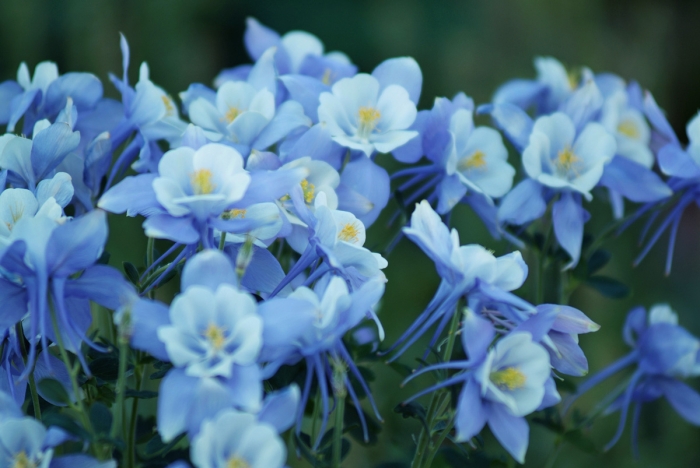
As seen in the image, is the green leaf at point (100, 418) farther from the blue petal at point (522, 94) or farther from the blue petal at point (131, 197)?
the blue petal at point (522, 94)

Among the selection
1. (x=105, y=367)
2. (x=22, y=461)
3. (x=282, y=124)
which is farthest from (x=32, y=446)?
(x=282, y=124)

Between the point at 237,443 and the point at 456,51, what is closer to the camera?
the point at 237,443

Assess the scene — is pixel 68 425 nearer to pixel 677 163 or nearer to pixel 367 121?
pixel 367 121

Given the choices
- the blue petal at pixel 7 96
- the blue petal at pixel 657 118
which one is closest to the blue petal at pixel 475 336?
the blue petal at pixel 657 118

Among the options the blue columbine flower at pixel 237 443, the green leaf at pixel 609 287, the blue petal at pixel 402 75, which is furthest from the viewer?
the green leaf at pixel 609 287

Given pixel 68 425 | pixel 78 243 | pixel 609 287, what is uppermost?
pixel 78 243

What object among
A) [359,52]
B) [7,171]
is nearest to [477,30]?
[359,52]
